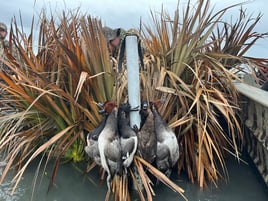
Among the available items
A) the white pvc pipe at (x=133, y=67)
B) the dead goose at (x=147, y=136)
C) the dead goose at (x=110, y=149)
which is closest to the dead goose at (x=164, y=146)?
the dead goose at (x=147, y=136)

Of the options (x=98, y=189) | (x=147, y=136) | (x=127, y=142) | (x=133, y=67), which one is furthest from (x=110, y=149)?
(x=133, y=67)

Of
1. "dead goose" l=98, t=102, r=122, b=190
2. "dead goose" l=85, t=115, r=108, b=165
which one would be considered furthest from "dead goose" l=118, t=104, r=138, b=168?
"dead goose" l=85, t=115, r=108, b=165

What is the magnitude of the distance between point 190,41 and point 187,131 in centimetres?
88

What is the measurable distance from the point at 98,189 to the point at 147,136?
63 centimetres

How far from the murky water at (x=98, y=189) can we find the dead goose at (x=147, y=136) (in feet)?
1.18

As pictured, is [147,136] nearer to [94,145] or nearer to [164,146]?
[164,146]

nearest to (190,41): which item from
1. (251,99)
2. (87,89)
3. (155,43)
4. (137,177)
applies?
(155,43)

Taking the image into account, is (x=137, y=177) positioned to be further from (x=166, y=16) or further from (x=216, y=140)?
(x=166, y=16)

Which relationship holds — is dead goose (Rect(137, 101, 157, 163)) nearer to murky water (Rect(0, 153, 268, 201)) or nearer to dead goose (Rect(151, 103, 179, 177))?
dead goose (Rect(151, 103, 179, 177))

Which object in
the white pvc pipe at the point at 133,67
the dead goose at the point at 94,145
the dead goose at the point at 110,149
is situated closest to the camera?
the dead goose at the point at 110,149

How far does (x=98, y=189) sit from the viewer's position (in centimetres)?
332

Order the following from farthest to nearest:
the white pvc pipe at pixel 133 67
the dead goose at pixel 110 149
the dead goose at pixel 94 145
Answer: the white pvc pipe at pixel 133 67
the dead goose at pixel 94 145
the dead goose at pixel 110 149

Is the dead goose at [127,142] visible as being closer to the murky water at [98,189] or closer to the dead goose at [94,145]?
the dead goose at [94,145]

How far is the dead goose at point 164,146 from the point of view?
312cm
